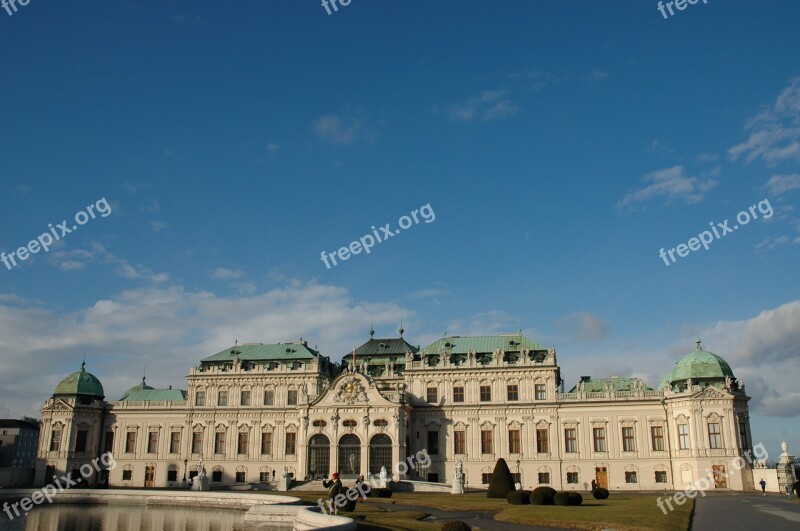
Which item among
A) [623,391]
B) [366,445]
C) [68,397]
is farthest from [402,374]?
[68,397]

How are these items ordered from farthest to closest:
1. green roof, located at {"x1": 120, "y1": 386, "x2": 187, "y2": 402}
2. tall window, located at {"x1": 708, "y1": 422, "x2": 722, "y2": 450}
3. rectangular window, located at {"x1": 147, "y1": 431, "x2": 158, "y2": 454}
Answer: green roof, located at {"x1": 120, "y1": 386, "x2": 187, "y2": 402}
rectangular window, located at {"x1": 147, "y1": 431, "x2": 158, "y2": 454}
tall window, located at {"x1": 708, "y1": 422, "x2": 722, "y2": 450}

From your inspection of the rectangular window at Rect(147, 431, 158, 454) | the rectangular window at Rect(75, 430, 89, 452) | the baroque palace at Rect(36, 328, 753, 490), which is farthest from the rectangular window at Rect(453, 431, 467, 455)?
the rectangular window at Rect(75, 430, 89, 452)

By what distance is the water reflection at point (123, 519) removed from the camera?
124 feet

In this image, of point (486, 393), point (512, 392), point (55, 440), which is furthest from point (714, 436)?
point (55, 440)

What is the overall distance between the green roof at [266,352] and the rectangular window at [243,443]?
9.02 metres

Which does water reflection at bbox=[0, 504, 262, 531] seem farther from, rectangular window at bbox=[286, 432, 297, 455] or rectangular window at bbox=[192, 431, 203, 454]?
rectangular window at bbox=[192, 431, 203, 454]

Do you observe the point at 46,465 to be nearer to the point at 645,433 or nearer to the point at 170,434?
the point at 170,434

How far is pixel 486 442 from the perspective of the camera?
262ft

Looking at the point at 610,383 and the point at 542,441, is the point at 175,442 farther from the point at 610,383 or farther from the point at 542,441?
the point at 610,383

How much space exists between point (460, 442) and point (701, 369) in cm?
2646

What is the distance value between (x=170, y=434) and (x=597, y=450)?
164 ft

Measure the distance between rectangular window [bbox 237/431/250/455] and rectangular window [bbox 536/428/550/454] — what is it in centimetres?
3363

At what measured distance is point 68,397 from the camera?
88.1 meters

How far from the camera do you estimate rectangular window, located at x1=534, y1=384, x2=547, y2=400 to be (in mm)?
79500
